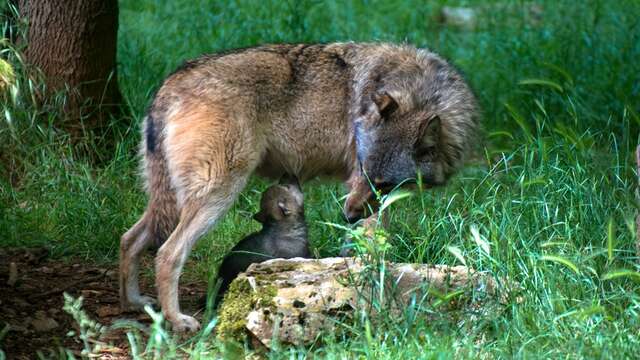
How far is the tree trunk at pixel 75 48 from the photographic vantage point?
26.0 ft

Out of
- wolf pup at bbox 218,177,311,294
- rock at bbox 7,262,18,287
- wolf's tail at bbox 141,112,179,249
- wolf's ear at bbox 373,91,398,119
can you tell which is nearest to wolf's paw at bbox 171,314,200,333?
wolf pup at bbox 218,177,311,294

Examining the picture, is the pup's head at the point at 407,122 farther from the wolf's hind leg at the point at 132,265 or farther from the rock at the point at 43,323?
the rock at the point at 43,323

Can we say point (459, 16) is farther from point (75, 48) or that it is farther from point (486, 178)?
point (486, 178)

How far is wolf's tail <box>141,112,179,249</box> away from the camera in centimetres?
619

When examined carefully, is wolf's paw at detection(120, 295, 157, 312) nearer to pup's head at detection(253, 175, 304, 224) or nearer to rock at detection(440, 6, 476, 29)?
pup's head at detection(253, 175, 304, 224)

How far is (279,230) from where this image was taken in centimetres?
645

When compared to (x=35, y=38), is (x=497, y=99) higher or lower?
lower

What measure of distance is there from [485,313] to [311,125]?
1.84 metres

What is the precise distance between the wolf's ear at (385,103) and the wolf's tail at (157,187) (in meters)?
1.31

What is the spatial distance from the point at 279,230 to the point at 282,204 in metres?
0.16

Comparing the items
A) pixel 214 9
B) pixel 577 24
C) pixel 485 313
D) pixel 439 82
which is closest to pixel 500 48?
pixel 577 24

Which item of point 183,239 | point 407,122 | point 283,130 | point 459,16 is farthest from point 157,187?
point 459,16

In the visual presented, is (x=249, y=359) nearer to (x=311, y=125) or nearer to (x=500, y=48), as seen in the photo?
(x=311, y=125)

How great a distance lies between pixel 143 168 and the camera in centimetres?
653
